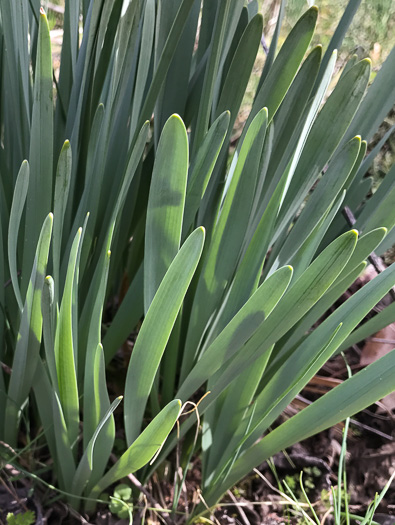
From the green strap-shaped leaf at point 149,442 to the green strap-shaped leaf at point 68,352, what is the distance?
0.25 feet

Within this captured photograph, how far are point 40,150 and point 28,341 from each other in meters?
0.21

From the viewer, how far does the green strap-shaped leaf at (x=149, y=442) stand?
1.65ft

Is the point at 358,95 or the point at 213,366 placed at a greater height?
the point at 358,95

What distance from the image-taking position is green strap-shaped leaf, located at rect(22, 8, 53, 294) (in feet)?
1.69

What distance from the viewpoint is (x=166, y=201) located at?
0.51 metres

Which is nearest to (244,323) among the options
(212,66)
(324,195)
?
(324,195)

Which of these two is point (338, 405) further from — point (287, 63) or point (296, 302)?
point (287, 63)

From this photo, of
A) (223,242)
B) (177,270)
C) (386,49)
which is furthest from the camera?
(386,49)

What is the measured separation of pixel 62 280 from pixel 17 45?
28 cm

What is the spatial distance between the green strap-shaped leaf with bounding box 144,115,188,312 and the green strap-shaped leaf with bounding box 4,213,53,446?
11cm

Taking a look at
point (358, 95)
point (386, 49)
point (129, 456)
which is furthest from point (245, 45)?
point (386, 49)

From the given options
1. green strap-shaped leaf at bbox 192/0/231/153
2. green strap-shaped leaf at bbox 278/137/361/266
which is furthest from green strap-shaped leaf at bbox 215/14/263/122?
green strap-shaped leaf at bbox 278/137/361/266

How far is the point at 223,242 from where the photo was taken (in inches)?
22.7

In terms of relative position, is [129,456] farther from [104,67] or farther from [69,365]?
[104,67]
